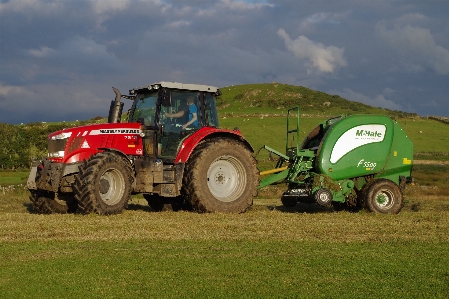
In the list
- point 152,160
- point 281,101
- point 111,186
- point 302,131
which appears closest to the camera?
point 111,186

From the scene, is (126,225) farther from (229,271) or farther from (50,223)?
(229,271)

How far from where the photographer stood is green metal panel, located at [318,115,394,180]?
12.7 meters

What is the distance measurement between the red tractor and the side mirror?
0.07 ft

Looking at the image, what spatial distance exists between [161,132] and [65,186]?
2316 millimetres

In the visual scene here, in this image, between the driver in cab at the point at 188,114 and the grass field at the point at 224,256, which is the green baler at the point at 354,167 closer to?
the grass field at the point at 224,256

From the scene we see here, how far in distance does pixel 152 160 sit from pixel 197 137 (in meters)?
1.10

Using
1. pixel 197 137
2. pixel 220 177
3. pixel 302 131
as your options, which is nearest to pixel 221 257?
pixel 197 137

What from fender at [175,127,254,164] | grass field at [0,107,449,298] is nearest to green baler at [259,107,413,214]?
grass field at [0,107,449,298]

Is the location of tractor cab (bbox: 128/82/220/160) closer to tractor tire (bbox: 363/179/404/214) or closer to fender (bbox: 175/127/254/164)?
fender (bbox: 175/127/254/164)

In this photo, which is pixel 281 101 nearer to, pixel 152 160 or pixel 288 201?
pixel 288 201

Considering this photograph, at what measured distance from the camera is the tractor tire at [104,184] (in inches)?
409

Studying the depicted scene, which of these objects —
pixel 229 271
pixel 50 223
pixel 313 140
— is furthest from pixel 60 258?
pixel 313 140

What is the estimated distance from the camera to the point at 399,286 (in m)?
5.61

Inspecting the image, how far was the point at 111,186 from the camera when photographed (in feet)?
36.2
